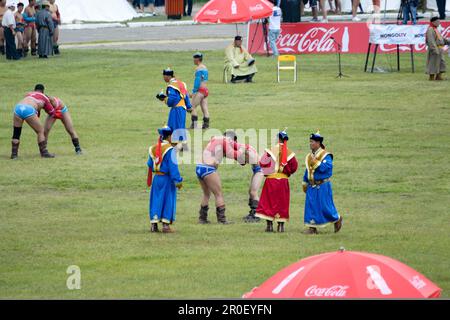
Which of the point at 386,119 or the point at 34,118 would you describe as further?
the point at 386,119

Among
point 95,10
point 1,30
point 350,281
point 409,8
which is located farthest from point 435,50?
point 350,281

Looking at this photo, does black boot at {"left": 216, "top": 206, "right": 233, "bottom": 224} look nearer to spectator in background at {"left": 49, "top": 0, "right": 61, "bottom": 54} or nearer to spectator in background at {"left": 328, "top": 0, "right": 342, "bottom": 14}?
spectator in background at {"left": 49, "top": 0, "right": 61, "bottom": 54}

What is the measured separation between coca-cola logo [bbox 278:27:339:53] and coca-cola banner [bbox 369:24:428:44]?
471 centimetres

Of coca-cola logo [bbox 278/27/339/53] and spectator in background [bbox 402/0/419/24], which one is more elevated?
spectator in background [bbox 402/0/419/24]

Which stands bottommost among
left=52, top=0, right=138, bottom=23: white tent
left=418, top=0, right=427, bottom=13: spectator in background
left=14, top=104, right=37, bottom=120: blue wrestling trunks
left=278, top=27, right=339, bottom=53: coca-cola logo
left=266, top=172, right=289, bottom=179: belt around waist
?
left=266, top=172, right=289, bottom=179: belt around waist

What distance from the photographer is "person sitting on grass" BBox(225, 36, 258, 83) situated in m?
35.7

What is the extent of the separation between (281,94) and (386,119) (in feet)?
15.5

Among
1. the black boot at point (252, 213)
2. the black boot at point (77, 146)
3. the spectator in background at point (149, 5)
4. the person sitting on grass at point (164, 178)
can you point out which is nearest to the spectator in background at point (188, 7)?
the spectator in background at point (149, 5)

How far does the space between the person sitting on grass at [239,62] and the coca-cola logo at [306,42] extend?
529cm

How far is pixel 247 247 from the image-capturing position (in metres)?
17.0

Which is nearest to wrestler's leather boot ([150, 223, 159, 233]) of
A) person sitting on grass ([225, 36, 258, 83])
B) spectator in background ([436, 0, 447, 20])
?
person sitting on grass ([225, 36, 258, 83])

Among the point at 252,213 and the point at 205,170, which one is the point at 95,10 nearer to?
the point at 252,213
